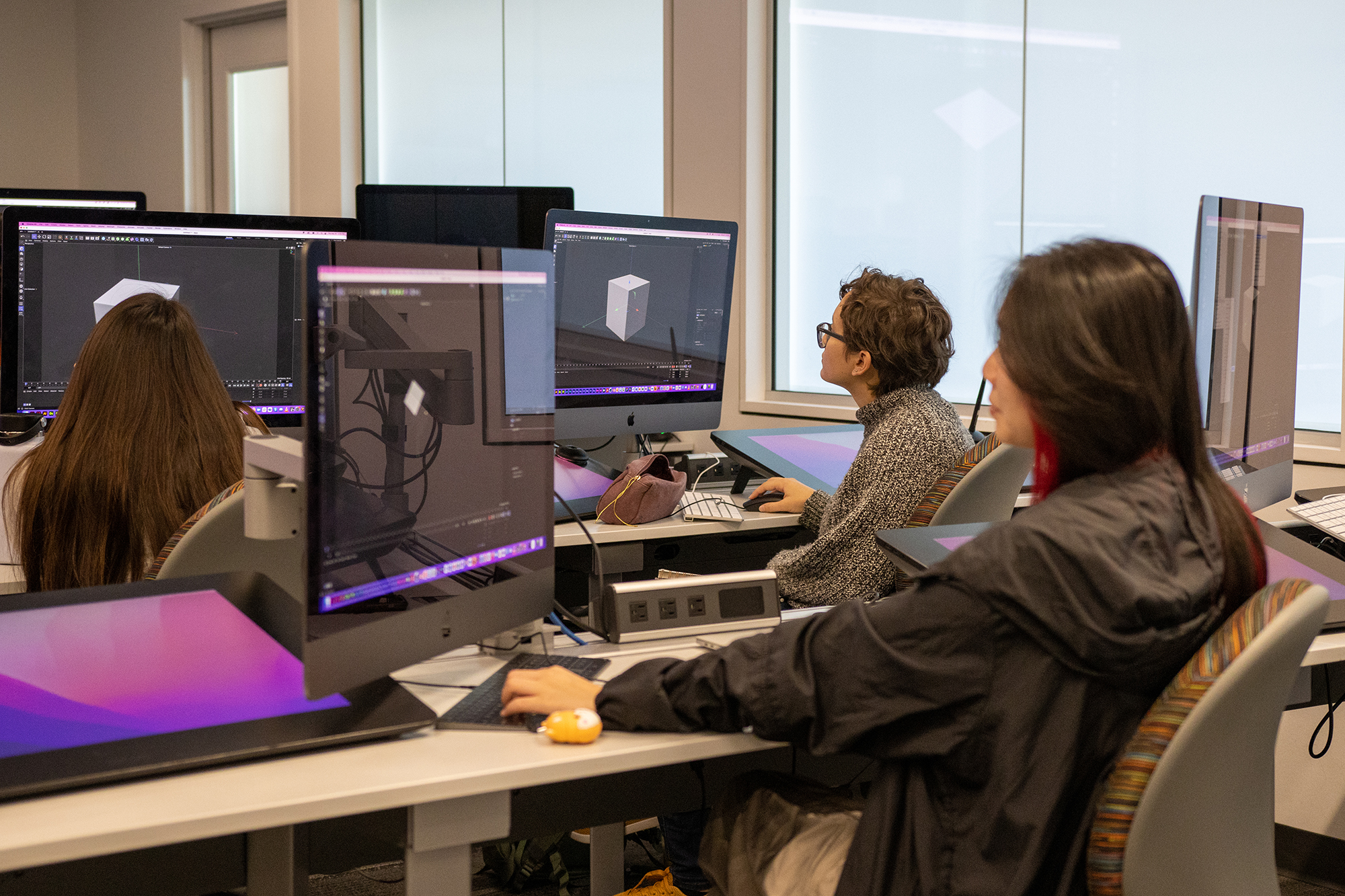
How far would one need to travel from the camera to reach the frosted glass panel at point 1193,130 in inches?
97.1

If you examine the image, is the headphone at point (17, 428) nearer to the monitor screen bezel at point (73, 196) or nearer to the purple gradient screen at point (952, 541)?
the monitor screen bezel at point (73, 196)

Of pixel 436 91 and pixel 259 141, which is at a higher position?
pixel 436 91

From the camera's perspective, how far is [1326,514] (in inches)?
74.9

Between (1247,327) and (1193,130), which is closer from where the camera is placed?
(1247,327)

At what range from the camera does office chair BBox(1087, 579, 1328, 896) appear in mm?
957

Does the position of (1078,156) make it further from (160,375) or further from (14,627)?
(14,627)

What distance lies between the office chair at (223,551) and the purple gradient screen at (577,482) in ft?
Answer: 2.65

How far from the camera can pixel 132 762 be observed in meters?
0.98

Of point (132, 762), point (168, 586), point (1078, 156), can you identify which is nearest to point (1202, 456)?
point (132, 762)

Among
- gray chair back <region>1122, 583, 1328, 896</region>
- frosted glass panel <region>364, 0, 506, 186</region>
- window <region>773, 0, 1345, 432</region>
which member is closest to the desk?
gray chair back <region>1122, 583, 1328, 896</region>

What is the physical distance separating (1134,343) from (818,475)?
57.9 inches

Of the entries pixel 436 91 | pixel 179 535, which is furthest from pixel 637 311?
pixel 436 91

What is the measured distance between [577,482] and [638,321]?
399 mm

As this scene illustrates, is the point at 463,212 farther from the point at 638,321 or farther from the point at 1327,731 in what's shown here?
the point at 1327,731
